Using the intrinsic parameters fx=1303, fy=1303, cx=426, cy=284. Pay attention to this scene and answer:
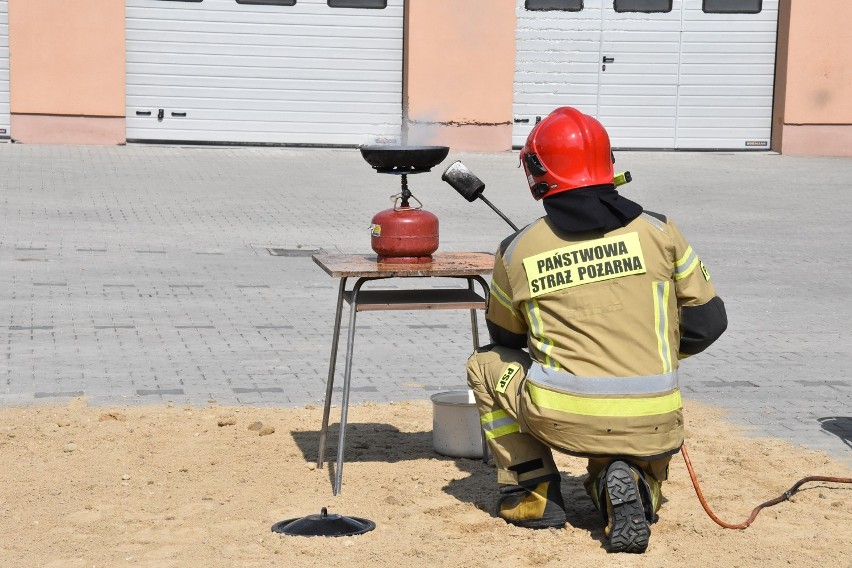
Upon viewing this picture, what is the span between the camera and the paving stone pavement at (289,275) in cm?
748

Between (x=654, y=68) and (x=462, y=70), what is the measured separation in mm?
3197

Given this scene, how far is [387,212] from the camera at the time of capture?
566cm

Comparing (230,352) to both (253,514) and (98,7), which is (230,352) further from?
(98,7)

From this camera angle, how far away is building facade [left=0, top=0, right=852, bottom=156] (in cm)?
1886

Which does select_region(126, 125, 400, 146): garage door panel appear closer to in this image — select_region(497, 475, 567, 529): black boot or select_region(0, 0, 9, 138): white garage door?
select_region(0, 0, 9, 138): white garage door

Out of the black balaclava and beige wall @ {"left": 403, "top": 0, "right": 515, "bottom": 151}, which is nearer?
the black balaclava

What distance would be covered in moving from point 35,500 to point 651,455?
8.10 ft

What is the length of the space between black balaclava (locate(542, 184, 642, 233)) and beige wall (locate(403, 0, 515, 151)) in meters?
15.1

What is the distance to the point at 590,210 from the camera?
187 inches

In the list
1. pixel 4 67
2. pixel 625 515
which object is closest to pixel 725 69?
pixel 4 67

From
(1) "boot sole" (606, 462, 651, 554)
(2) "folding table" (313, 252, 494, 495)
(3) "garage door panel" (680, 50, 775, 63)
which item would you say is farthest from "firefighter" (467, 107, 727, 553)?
(3) "garage door panel" (680, 50, 775, 63)

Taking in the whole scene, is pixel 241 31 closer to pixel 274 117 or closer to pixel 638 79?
pixel 274 117

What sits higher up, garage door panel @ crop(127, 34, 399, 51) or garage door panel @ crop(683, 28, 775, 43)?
garage door panel @ crop(683, 28, 775, 43)

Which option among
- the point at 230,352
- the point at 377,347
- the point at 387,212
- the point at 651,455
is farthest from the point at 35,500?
the point at 377,347
